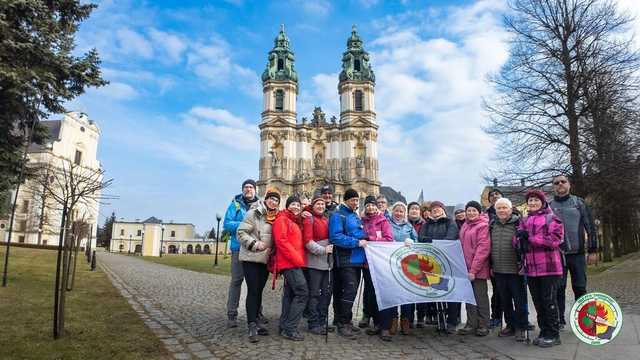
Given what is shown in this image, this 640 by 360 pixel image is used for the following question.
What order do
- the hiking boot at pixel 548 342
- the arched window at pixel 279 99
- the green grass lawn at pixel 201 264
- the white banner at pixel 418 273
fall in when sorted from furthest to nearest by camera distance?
1. the arched window at pixel 279 99
2. the green grass lawn at pixel 201 264
3. the white banner at pixel 418 273
4. the hiking boot at pixel 548 342

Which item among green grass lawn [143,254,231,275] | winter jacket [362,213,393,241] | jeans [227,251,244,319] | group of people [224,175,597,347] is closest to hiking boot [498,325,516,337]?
group of people [224,175,597,347]

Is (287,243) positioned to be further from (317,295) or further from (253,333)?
(253,333)

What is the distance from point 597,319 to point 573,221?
176 centimetres

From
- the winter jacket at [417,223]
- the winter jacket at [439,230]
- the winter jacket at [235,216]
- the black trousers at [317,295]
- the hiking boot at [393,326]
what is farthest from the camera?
the winter jacket at [417,223]

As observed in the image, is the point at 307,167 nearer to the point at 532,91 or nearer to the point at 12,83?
the point at 532,91

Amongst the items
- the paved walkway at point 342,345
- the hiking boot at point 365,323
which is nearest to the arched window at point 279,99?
the paved walkway at point 342,345

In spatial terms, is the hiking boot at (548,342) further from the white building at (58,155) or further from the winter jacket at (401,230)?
the white building at (58,155)

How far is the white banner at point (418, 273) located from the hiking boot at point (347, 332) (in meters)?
0.70

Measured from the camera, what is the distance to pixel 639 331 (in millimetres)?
6820

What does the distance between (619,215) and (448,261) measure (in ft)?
70.5

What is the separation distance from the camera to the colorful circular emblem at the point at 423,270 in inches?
267

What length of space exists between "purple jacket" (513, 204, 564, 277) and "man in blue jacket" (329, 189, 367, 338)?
94.9 inches

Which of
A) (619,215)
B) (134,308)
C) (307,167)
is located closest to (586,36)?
(619,215)

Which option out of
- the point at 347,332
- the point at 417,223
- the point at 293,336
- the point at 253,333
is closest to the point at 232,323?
the point at 253,333
